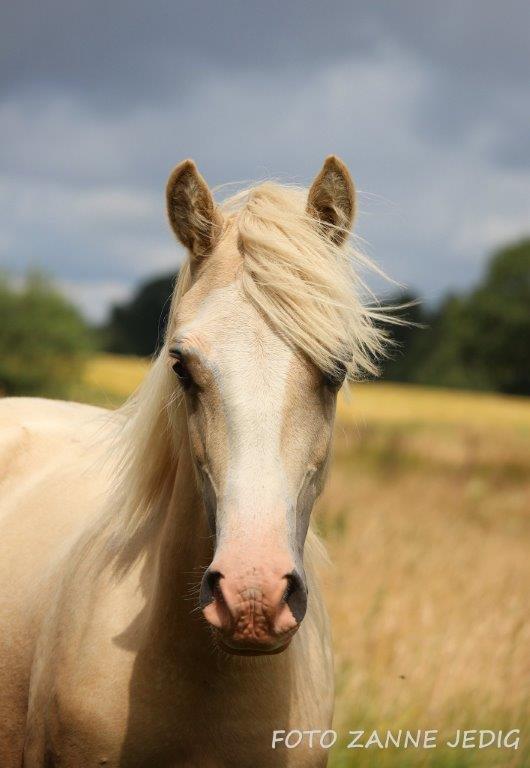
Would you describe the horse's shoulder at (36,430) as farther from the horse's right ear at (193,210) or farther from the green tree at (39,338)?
the green tree at (39,338)

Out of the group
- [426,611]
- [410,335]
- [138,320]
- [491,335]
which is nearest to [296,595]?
[426,611]

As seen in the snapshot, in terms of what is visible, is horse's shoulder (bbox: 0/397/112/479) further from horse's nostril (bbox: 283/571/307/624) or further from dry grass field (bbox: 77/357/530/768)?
horse's nostril (bbox: 283/571/307/624)

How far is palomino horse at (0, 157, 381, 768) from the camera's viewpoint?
7.14 feet

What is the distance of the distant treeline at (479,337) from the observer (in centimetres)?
6694

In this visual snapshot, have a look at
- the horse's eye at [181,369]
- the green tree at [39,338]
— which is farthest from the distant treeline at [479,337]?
the horse's eye at [181,369]

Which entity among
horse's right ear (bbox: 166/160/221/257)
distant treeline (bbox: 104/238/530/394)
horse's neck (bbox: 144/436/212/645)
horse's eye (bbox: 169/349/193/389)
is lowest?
distant treeline (bbox: 104/238/530/394)

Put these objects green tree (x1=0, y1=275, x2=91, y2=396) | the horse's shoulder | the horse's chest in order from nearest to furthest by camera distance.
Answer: the horse's chest, the horse's shoulder, green tree (x1=0, y1=275, x2=91, y2=396)

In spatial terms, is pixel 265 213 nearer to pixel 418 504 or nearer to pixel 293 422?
pixel 293 422

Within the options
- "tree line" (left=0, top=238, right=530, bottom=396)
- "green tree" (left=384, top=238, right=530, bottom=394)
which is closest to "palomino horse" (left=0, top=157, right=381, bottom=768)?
"tree line" (left=0, top=238, right=530, bottom=396)

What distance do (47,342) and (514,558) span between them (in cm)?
3921

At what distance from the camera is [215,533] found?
2406 millimetres

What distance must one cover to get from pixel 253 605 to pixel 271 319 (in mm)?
790

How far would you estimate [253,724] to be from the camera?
263 cm

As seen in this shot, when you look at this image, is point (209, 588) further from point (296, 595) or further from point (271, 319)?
point (271, 319)
